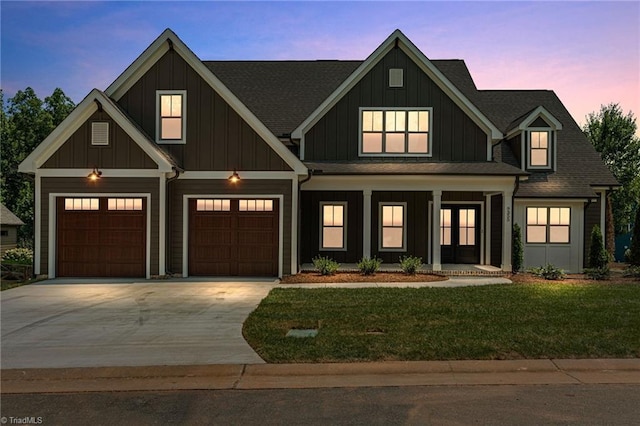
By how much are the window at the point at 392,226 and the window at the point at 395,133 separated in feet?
6.97

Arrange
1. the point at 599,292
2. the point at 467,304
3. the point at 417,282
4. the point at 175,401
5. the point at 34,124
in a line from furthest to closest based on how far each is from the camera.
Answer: the point at 34,124, the point at 417,282, the point at 599,292, the point at 467,304, the point at 175,401

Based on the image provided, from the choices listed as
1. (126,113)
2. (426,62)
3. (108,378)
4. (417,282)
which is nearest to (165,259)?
(126,113)

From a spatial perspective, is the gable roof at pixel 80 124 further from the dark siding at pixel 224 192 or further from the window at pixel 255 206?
the window at pixel 255 206

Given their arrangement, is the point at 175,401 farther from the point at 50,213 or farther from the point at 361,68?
the point at 361,68

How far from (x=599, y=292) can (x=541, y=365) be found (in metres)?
6.70

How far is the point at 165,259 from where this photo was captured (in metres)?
14.4

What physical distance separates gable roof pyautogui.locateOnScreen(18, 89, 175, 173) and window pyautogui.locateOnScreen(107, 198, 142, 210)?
1389mm

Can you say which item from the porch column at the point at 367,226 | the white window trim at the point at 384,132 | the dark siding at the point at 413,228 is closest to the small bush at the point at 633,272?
the dark siding at the point at 413,228

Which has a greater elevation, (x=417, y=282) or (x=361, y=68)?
(x=361, y=68)

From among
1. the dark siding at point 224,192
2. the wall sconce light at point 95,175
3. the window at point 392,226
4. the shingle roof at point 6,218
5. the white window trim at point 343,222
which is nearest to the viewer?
the wall sconce light at point 95,175

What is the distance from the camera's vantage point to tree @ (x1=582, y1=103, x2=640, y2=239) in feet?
110

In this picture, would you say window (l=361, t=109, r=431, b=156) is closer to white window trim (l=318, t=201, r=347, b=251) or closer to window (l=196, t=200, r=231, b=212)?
white window trim (l=318, t=201, r=347, b=251)

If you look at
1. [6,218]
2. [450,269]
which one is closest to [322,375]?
[450,269]

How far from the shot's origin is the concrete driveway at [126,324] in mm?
6785
